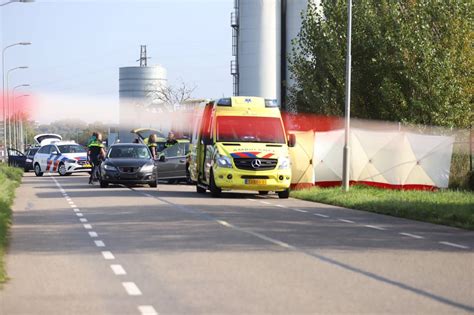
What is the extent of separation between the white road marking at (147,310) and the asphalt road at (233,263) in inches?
0.7

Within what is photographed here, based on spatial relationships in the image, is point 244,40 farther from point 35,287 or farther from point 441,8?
point 35,287

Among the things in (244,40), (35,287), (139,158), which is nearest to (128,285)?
(35,287)

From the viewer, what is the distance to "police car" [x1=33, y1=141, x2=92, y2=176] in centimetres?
5038

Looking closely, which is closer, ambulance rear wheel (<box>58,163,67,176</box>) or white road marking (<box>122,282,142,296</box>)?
white road marking (<box>122,282,142,296</box>)

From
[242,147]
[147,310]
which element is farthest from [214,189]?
[147,310]

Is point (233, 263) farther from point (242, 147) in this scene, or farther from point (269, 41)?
point (269, 41)

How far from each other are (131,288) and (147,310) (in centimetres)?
144

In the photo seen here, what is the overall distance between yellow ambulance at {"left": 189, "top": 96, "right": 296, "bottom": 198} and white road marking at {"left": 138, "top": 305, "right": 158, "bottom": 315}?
17.9 metres

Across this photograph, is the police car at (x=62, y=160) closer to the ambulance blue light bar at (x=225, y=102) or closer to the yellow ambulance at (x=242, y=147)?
the yellow ambulance at (x=242, y=147)

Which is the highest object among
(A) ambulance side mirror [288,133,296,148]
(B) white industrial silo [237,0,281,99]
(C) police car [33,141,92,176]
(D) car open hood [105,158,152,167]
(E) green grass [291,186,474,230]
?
(B) white industrial silo [237,0,281,99]

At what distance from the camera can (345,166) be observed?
29.0 m

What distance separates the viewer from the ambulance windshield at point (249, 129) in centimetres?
2830

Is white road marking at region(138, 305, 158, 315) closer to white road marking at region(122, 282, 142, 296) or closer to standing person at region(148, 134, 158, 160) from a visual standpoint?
white road marking at region(122, 282, 142, 296)

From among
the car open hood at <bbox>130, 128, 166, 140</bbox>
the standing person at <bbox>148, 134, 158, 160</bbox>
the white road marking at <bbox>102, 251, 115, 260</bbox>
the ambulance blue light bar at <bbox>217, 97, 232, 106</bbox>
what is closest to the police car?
the car open hood at <bbox>130, 128, 166, 140</bbox>
